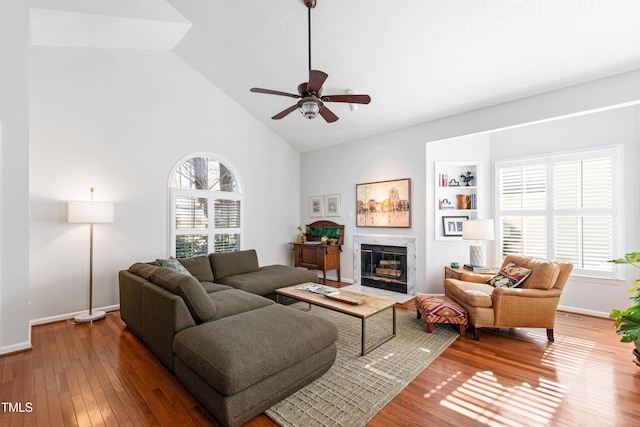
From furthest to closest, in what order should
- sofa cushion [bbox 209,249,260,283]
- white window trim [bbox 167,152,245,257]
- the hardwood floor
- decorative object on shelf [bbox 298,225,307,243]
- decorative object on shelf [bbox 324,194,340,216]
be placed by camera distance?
decorative object on shelf [bbox 298,225,307,243]
decorative object on shelf [bbox 324,194,340,216]
white window trim [bbox 167,152,245,257]
sofa cushion [bbox 209,249,260,283]
the hardwood floor

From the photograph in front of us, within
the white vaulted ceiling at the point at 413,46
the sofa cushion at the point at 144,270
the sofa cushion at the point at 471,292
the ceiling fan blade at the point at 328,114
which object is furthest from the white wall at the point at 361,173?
the sofa cushion at the point at 144,270

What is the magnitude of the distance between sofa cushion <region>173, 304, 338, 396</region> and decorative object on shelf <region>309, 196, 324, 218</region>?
408 centimetres

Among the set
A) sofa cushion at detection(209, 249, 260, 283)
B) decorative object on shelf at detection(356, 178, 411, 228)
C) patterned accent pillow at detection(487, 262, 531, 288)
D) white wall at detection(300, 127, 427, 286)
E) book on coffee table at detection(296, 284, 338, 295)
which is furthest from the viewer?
decorative object on shelf at detection(356, 178, 411, 228)

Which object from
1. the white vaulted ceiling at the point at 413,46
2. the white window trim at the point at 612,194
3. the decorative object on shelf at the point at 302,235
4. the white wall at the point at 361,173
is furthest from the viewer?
the decorative object on shelf at the point at 302,235

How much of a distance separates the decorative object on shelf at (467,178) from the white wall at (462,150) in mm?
278

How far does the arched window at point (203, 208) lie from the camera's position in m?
4.78

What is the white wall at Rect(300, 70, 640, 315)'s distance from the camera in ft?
11.6

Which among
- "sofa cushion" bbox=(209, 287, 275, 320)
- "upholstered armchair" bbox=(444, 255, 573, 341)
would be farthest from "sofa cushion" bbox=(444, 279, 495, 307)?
"sofa cushion" bbox=(209, 287, 275, 320)

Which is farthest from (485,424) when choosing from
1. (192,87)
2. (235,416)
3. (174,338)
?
(192,87)

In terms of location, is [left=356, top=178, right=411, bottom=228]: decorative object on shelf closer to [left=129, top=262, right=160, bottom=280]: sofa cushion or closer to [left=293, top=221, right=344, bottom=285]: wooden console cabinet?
[left=293, top=221, right=344, bottom=285]: wooden console cabinet

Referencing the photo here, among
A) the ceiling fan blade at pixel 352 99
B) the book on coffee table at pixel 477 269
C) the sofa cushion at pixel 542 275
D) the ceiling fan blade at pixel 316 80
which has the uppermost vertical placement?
the ceiling fan blade at pixel 316 80

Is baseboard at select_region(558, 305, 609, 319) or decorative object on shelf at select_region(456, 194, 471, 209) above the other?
decorative object on shelf at select_region(456, 194, 471, 209)

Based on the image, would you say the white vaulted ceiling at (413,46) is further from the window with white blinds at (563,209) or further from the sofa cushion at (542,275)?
the sofa cushion at (542,275)

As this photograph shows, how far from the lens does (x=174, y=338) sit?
222cm
